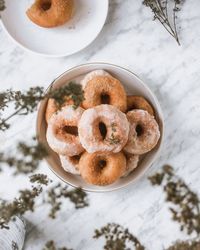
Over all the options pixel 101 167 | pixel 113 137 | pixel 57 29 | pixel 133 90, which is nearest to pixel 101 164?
pixel 101 167

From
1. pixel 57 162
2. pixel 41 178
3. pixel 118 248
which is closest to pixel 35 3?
pixel 57 162

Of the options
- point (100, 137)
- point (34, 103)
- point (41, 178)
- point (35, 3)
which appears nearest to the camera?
point (34, 103)

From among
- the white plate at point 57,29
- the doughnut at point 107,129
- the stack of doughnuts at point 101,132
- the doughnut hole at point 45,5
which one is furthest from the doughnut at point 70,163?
the doughnut hole at point 45,5

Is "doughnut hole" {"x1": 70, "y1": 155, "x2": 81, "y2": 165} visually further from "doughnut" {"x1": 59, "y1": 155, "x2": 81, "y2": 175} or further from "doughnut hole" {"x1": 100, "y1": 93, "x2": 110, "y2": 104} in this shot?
"doughnut hole" {"x1": 100, "y1": 93, "x2": 110, "y2": 104}

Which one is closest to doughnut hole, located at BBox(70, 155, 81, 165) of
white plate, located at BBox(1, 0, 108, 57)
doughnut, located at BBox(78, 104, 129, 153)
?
doughnut, located at BBox(78, 104, 129, 153)

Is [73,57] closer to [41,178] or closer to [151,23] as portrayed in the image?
[151,23]

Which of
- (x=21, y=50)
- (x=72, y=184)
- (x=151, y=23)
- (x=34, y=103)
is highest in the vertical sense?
(x=34, y=103)
